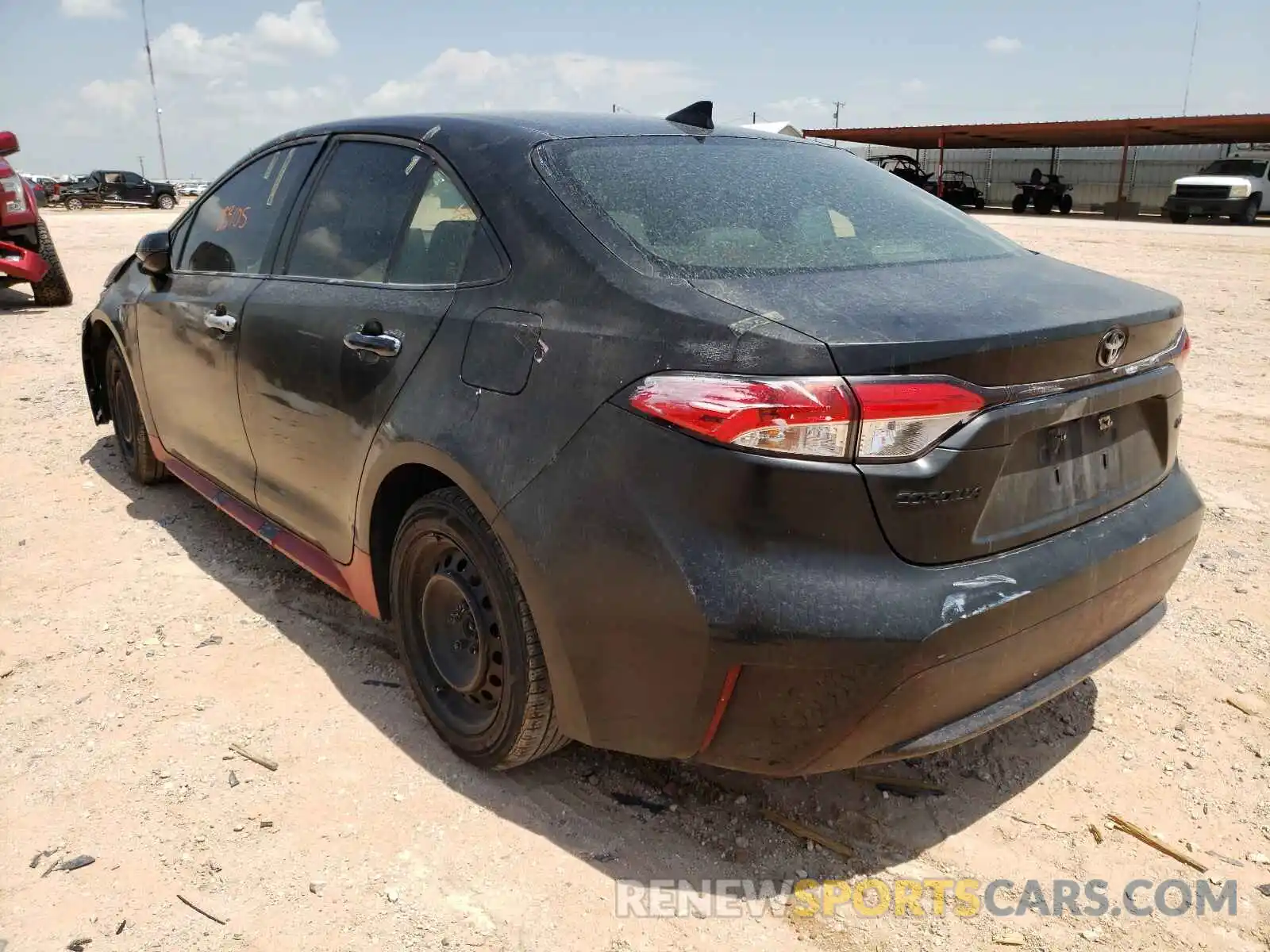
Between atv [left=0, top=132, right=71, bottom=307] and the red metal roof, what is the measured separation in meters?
28.9

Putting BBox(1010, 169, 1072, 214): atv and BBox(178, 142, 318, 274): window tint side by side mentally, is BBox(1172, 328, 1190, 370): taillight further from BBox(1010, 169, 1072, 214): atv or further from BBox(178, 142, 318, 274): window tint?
BBox(1010, 169, 1072, 214): atv

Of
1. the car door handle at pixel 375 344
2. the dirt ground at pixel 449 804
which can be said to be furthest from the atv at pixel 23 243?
the car door handle at pixel 375 344

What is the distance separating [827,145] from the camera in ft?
10.5

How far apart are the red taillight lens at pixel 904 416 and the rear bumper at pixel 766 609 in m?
0.08

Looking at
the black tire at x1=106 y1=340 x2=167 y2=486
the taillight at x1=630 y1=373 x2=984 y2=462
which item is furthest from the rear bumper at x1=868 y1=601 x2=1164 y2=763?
the black tire at x1=106 y1=340 x2=167 y2=486

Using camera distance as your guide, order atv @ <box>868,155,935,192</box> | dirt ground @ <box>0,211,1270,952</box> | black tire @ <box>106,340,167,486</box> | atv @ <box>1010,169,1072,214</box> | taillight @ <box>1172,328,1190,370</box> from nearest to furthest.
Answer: dirt ground @ <box>0,211,1270,952</box>, taillight @ <box>1172,328,1190,370</box>, black tire @ <box>106,340,167,486</box>, atv @ <box>1010,169,1072,214</box>, atv @ <box>868,155,935,192</box>

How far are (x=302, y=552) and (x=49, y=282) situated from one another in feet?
30.6

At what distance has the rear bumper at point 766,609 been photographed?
180 centimetres

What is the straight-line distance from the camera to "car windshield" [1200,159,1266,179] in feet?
88.1

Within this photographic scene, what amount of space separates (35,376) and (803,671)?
735 cm

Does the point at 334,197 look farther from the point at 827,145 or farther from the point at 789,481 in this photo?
the point at 789,481

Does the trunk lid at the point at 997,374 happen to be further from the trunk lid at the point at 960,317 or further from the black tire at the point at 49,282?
the black tire at the point at 49,282

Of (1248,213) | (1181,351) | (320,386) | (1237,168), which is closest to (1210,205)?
(1248,213)

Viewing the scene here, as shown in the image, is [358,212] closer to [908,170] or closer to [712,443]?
[712,443]
